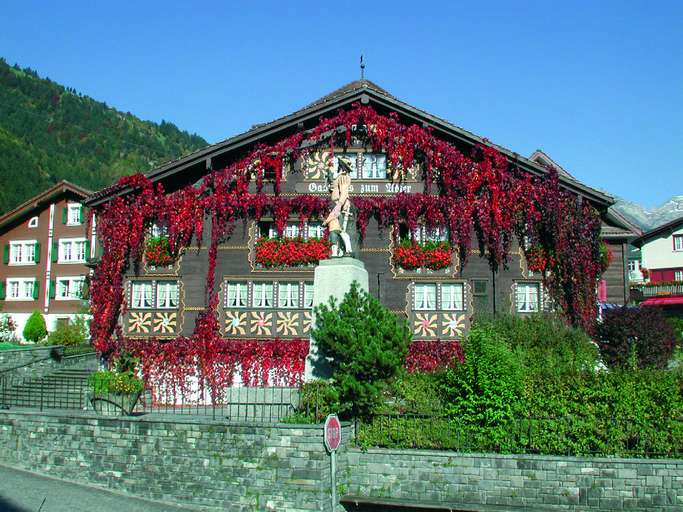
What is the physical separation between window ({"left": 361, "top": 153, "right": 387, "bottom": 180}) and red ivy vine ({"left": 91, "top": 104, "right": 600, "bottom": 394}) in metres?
0.33

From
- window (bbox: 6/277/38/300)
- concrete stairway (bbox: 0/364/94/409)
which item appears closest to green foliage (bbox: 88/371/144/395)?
concrete stairway (bbox: 0/364/94/409)

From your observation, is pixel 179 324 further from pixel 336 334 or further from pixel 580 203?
pixel 580 203

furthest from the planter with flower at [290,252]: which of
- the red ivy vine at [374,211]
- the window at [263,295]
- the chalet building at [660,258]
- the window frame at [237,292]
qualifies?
the chalet building at [660,258]

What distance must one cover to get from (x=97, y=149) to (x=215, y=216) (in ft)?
342

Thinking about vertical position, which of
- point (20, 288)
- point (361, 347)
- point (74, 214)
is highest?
point (74, 214)

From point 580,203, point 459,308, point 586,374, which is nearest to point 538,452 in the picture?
point 586,374

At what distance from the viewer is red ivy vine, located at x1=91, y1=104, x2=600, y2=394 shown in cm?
2595

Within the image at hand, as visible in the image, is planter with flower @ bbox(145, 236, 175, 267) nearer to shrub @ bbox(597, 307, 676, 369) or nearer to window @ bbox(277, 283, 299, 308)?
window @ bbox(277, 283, 299, 308)

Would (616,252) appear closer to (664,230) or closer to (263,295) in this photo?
(263,295)

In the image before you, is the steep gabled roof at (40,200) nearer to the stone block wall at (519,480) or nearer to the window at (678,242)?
the stone block wall at (519,480)

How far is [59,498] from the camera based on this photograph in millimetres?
16469

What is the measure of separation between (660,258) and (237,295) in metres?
35.9

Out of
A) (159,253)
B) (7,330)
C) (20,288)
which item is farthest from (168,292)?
(20,288)

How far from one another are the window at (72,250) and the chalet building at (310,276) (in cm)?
2064
